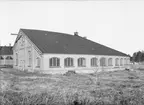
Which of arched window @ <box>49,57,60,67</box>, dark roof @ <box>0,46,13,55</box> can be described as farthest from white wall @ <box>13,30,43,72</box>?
dark roof @ <box>0,46,13,55</box>

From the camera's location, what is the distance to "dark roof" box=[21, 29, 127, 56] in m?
22.0

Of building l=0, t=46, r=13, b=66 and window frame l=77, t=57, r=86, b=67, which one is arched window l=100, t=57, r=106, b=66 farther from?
building l=0, t=46, r=13, b=66

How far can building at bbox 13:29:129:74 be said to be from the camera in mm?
21156

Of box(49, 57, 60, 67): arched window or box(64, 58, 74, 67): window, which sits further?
box(64, 58, 74, 67): window

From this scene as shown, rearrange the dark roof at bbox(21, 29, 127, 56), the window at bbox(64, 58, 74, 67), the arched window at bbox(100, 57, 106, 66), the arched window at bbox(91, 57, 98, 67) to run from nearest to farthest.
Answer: the dark roof at bbox(21, 29, 127, 56) → the window at bbox(64, 58, 74, 67) → the arched window at bbox(91, 57, 98, 67) → the arched window at bbox(100, 57, 106, 66)

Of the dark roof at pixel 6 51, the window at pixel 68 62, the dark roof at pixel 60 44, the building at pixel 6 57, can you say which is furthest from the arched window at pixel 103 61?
the dark roof at pixel 6 51

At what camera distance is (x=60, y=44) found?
24.2m

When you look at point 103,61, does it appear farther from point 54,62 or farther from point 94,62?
point 54,62

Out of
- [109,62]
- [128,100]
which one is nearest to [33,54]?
[109,62]

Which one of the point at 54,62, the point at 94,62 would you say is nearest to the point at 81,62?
the point at 94,62

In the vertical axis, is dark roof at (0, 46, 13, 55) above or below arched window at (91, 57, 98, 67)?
above

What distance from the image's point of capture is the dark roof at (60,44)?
22.0 metres

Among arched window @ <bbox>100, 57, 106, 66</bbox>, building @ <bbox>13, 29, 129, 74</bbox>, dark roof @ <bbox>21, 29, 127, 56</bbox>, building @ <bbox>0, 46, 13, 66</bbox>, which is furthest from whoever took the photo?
building @ <bbox>0, 46, 13, 66</bbox>

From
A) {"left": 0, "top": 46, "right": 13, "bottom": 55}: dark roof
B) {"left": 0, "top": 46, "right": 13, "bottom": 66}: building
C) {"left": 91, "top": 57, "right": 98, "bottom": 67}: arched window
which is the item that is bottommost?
{"left": 91, "top": 57, "right": 98, "bottom": 67}: arched window
